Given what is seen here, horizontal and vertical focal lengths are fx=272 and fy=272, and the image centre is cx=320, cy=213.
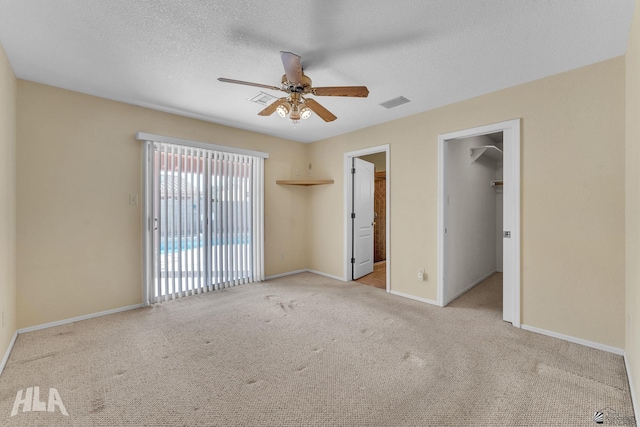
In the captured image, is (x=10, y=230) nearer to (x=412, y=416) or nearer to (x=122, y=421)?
(x=122, y=421)

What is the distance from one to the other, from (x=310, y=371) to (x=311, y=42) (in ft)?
8.33

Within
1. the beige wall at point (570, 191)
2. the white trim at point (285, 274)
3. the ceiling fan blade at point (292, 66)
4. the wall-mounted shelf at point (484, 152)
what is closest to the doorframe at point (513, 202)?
the beige wall at point (570, 191)

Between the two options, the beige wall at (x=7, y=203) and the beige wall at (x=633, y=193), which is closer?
the beige wall at (x=633, y=193)

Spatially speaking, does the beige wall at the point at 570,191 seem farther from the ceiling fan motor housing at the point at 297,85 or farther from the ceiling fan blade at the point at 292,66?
the ceiling fan blade at the point at 292,66

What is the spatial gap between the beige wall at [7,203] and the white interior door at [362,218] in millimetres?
4048

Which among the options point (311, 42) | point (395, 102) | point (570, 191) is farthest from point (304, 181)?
point (570, 191)

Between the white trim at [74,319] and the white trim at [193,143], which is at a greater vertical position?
the white trim at [193,143]

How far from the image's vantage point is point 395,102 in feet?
10.9

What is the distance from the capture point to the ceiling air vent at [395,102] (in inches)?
127

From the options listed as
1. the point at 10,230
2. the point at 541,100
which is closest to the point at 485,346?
the point at 541,100

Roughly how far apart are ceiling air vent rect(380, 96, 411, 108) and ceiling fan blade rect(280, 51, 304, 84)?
4.84ft

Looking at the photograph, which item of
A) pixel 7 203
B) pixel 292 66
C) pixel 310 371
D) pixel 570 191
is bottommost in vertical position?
pixel 310 371

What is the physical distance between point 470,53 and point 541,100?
104cm

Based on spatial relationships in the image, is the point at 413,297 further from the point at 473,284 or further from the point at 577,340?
the point at 577,340
